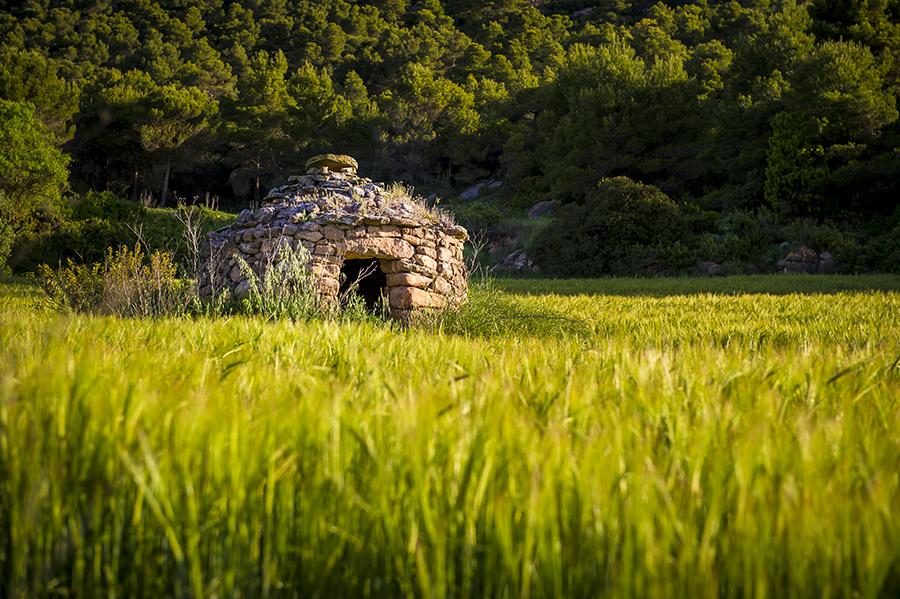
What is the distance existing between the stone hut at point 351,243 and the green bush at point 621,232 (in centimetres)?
1364

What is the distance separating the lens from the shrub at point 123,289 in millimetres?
7223


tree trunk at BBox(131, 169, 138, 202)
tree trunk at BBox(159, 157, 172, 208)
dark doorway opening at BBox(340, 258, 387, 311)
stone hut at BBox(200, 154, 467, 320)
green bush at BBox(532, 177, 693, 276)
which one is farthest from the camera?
tree trunk at BBox(131, 169, 138, 202)

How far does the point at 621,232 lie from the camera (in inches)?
874

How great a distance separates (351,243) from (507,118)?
3530cm

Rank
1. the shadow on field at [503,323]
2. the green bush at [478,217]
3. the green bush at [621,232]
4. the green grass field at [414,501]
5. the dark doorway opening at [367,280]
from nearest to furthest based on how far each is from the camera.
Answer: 1. the green grass field at [414,501]
2. the shadow on field at [503,323]
3. the dark doorway opening at [367,280]
4. the green bush at [621,232]
5. the green bush at [478,217]

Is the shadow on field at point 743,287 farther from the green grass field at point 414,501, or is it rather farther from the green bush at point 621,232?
the green grass field at point 414,501

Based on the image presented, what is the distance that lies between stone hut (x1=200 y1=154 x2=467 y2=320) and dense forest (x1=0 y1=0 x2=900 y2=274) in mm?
1521

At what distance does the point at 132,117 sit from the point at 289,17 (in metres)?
31.9

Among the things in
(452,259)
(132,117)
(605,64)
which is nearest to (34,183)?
(132,117)

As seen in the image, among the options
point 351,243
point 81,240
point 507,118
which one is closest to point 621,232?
point 351,243

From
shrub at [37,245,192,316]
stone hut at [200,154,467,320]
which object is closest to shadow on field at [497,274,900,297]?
stone hut at [200,154,467,320]

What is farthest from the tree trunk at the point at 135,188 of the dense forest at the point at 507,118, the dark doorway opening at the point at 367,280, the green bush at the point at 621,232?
the dark doorway opening at the point at 367,280

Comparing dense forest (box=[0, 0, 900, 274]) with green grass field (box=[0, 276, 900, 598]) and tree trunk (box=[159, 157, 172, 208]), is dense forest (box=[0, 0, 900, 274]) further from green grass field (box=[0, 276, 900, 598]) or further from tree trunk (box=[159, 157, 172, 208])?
green grass field (box=[0, 276, 900, 598])

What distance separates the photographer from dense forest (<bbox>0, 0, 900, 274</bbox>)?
2148cm
